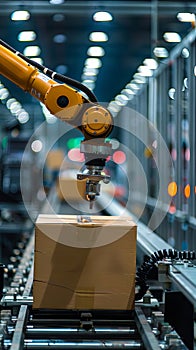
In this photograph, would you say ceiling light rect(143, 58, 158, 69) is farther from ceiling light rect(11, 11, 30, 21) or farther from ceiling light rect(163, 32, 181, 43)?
ceiling light rect(11, 11, 30, 21)

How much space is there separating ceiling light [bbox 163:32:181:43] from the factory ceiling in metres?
0.06

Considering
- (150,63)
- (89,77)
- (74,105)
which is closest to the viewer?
(74,105)

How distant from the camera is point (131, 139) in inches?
594

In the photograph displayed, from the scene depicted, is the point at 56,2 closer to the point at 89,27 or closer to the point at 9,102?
the point at 89,27

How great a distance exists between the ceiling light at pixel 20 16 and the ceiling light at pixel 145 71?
10.9 ft

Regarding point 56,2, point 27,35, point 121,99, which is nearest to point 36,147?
point 121,99

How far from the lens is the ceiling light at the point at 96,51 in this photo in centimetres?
858

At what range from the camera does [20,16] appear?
6.41 m

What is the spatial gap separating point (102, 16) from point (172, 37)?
91cm

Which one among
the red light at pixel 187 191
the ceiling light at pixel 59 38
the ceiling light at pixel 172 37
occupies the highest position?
the ceiling light at pixel 59 38

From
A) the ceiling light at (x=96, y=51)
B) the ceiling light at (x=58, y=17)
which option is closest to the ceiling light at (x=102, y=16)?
the ceiling light at (x=58, y=17)

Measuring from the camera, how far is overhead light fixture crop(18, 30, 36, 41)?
6.85 meters

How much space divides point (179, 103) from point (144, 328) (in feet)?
16.3

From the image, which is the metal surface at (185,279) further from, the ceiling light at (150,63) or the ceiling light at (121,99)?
the ceiling light at (121,99)
